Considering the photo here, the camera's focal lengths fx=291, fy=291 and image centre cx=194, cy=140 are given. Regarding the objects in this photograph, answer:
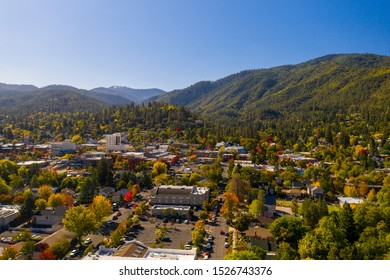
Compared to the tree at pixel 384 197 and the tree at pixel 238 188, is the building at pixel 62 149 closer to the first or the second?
the tree at pixel 238 188

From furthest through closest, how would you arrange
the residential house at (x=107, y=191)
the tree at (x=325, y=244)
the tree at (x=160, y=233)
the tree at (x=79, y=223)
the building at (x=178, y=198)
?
the residential house at (x=107, y=191) → the building at (x=178, y=198) → the tree at (x=160, y=233) → the tree at (x=79, y=223) → the tree at (x=325, y=244)

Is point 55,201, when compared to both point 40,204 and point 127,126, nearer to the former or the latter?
point 40,204

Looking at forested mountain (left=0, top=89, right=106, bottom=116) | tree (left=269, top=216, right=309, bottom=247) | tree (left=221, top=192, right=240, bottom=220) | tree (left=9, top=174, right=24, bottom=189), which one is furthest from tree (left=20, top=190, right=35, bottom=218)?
forested mountain (left=0, top=89, right=106, bottom=116)

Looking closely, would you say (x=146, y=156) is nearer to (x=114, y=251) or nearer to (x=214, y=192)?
(x=214, y=192)

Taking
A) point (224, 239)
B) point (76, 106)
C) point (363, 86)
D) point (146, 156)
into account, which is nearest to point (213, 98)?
point (76, 106)

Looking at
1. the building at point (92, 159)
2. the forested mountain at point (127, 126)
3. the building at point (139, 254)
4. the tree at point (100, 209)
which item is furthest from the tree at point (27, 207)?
the forested mountain at point (127, 126)

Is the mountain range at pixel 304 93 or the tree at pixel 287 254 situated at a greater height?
the mountain range at pixel 304 93
